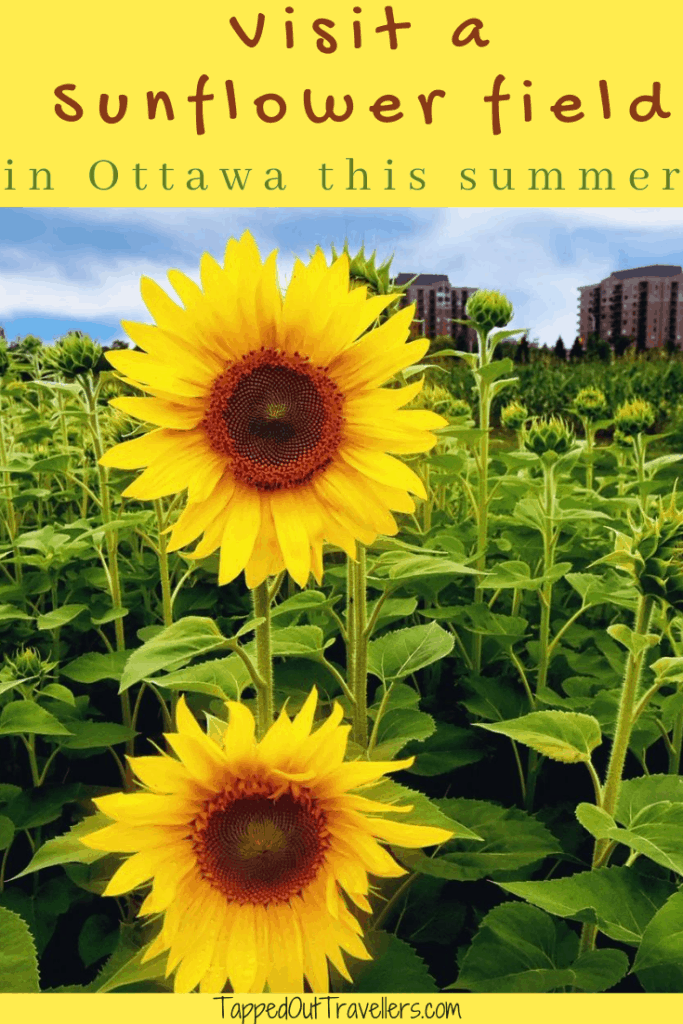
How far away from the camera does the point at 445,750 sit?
6.26 feet

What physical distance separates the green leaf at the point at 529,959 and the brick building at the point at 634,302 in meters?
33.5

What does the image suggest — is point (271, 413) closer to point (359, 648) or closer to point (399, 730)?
point (359, 648)

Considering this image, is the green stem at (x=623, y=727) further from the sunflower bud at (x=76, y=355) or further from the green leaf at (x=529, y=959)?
the sunflower bud at (x=76, y=355)

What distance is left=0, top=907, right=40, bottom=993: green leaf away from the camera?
1097mm

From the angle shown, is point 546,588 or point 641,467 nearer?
point 546,588

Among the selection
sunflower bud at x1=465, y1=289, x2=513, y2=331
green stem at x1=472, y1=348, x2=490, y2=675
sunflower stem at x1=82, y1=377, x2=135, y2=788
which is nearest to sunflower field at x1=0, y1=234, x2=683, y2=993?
sunflower stem at x1=82, y1=377, x2=135, y2=788

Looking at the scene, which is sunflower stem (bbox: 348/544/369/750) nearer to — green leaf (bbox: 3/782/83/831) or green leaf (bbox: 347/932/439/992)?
green leaf (bbox: 347/932/439/992)

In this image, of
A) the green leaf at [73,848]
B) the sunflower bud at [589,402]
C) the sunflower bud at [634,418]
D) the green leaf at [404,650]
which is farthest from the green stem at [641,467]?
the green leaf at [73,848]

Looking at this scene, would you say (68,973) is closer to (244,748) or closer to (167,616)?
(167,616)

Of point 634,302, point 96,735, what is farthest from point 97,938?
point 634,302

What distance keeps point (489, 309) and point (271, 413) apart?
1.44m

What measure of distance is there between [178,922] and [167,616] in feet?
2.71

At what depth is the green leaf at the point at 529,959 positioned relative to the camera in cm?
121

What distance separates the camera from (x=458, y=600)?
2459mm
